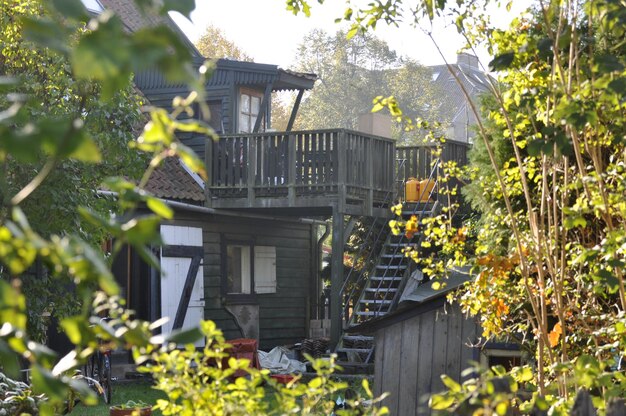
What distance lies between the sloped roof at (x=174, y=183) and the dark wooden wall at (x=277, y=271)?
1.39 feet

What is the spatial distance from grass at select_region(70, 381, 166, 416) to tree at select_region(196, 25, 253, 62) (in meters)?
26.7

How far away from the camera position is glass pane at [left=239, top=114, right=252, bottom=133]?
18.6m

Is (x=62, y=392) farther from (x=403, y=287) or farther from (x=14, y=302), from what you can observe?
(x=403, y=287)

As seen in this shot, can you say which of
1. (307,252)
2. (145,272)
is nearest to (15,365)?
(145,272)

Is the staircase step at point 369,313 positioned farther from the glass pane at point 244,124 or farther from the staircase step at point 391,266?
the glass pane at point 244,124

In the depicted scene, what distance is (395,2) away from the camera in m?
5.00

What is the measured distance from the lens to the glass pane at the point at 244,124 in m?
18.6

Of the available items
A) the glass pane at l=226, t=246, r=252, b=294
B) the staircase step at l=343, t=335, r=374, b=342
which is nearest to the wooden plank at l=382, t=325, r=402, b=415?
the staircase step at l=343, t=335, r=374, b=342

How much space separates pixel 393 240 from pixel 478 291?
12499 mm

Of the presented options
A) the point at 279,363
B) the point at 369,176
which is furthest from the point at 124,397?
the point at 369,176

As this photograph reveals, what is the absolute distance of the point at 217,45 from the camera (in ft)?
134

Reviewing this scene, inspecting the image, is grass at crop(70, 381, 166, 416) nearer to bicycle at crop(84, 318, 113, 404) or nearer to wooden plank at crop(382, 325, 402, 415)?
bicycle at crop(84, 318, 113, 404)

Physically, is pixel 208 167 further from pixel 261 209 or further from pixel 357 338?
pixel 357 338

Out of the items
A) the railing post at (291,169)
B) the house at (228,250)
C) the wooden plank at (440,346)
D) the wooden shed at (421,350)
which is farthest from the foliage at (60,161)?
the railing post at (291,169)
